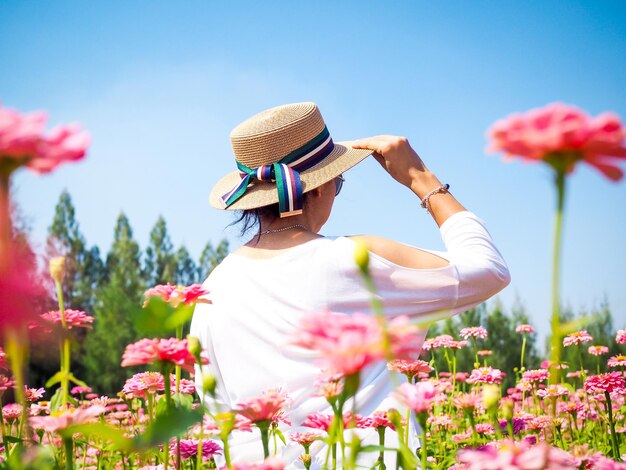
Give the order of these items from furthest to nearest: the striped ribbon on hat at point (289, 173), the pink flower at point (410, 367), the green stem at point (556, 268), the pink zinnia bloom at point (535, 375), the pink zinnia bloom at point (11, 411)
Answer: the pink zinnia bloom at point (535, 375) < the pink zinnia bloom at point (11, 411) < the striped ribbon on hat at point (289, 173) < the pink flower at point (410, 367) < the green stem at point (556, 268)

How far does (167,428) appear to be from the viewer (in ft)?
1.95

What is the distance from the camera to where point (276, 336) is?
1.47m

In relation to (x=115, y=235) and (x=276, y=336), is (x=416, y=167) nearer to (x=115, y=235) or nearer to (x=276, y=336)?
(x=276, y=336)

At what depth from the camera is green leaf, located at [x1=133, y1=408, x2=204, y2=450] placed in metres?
0.57

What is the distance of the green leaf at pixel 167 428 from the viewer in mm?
568

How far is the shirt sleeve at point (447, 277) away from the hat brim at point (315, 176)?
234 mm

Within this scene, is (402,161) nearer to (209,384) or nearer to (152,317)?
(209,384)

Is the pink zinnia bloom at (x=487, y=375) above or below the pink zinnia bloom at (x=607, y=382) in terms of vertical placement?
above

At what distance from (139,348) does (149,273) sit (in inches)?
751

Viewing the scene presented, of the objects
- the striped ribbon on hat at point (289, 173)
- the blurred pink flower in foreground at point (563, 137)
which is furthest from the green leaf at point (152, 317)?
the striped ribbon on hat at point (289, 173)

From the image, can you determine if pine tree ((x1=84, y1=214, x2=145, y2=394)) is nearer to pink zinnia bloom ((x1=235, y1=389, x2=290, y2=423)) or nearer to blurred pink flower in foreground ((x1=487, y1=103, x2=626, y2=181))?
pink zinnia bloom ((x1=235, y1=389, x2=290, y2=423))

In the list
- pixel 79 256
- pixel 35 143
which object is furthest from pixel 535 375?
pixel 79 256

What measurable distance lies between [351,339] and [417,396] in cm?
26

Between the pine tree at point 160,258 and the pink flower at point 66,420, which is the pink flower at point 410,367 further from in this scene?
the pine tree at point 160,258
